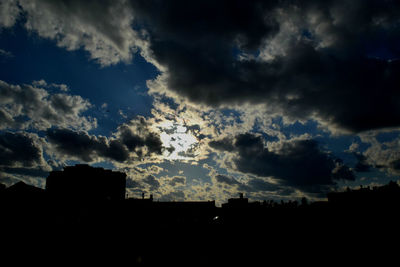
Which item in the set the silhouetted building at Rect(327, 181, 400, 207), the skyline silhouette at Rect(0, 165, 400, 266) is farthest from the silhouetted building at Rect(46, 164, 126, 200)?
the silhouetted building at Rect(327, 181, 400, 207)

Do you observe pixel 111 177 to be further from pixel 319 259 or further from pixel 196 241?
pixel 319 259

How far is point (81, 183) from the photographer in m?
53.1

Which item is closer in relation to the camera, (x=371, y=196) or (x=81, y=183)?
(x=371, y=196)

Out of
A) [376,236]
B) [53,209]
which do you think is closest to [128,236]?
[53,209]

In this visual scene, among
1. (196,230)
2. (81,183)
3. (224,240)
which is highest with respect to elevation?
(81,183)

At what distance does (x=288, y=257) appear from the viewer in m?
16.0

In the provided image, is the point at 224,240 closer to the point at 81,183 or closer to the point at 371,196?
the point at 371,196

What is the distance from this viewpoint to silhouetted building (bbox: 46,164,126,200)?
52272 millimetres

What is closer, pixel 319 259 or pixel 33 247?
pixel 319 259

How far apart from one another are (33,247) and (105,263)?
26.7ft

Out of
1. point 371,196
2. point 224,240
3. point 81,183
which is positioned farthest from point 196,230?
point 81,183

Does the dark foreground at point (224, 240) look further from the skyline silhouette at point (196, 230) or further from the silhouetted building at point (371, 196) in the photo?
the silhouetted building at point (371, 196)

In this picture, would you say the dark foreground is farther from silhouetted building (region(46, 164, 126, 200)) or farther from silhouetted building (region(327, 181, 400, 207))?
silhouetted building (region(46, 164, 126, 200))

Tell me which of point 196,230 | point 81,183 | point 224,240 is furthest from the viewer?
point 81,183
